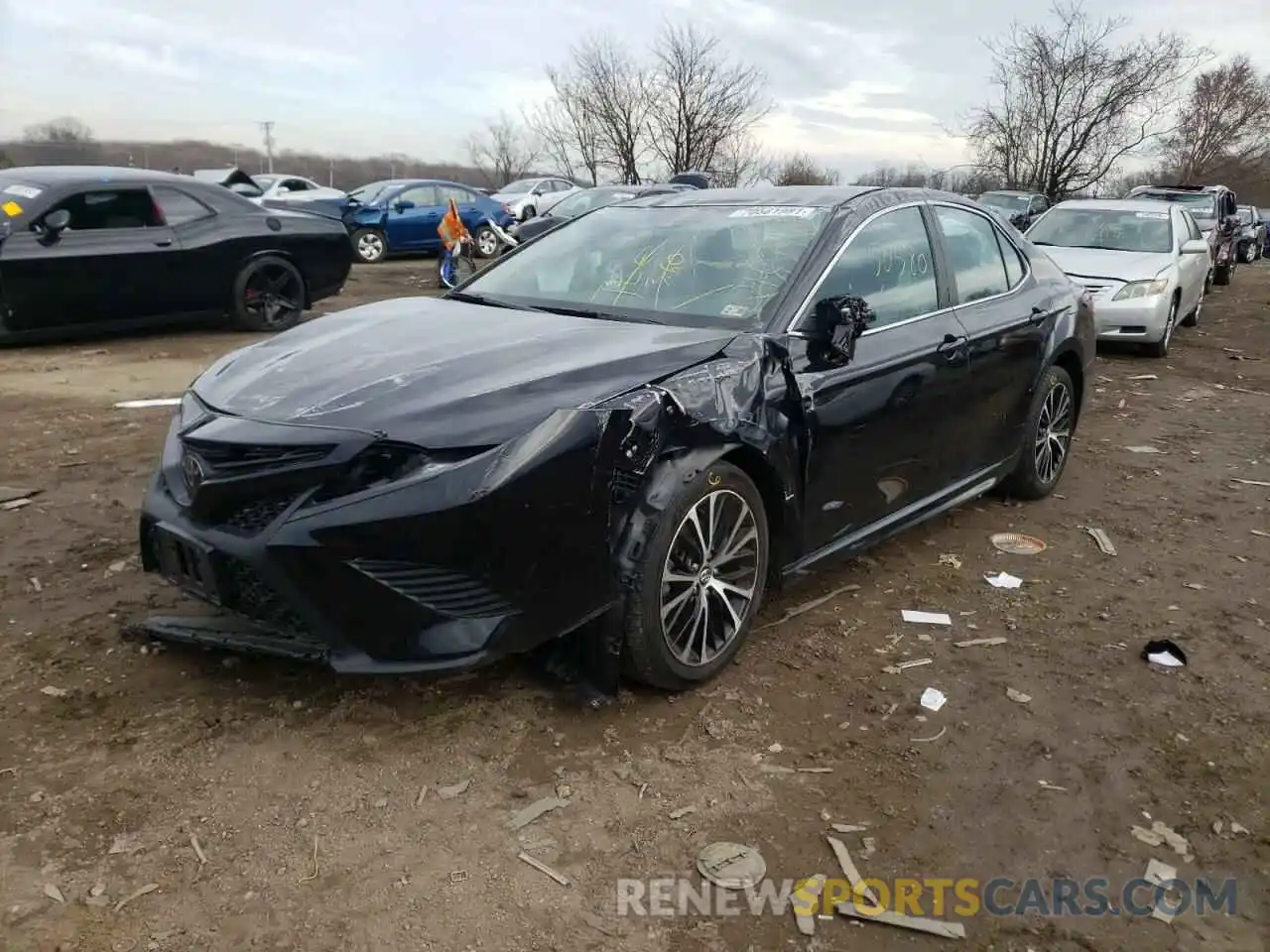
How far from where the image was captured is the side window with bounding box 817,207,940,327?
3.71 meters

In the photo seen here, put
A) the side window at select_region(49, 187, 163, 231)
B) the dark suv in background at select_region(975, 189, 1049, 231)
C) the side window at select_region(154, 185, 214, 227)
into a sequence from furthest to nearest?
the dark suv in background at select_region(975, 189, 1049, 231) < the side window at select_region(154, 185, 214, 227) < the side window at select_region(49, 187, 163, 231)

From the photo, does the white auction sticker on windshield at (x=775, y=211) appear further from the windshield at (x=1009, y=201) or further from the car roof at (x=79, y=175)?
the windshield at (x=1009, y=201)

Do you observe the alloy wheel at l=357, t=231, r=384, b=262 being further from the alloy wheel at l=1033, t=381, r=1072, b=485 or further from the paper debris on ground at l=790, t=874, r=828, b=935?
the paper debris on ground at l=790, t=874, r=828, b=935

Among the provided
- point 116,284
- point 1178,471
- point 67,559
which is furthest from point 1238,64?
point 67,559

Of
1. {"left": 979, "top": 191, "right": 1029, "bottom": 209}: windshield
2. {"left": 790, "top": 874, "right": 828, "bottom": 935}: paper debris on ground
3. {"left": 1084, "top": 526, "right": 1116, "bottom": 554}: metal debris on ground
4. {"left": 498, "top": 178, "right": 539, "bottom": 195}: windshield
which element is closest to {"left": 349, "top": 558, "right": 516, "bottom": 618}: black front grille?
{"left": 790, "top": 874, "right": 828, "bottom": 935}: paper debris on ground

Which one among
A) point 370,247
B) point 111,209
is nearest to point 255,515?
point 111,209

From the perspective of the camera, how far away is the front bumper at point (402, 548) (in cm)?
253

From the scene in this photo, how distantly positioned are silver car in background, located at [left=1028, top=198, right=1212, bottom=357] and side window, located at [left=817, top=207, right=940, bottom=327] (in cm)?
593

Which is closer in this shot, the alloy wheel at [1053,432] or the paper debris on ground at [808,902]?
the paper debris on ground at [808,902]

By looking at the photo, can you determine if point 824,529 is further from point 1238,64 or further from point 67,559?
point 1238,64

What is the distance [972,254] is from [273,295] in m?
7.42

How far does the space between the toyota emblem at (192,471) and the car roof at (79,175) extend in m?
6.79

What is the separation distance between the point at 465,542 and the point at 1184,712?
248 cm

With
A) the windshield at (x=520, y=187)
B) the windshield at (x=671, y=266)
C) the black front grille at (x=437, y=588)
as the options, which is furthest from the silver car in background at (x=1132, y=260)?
the windshield at (x=520, y=187)
